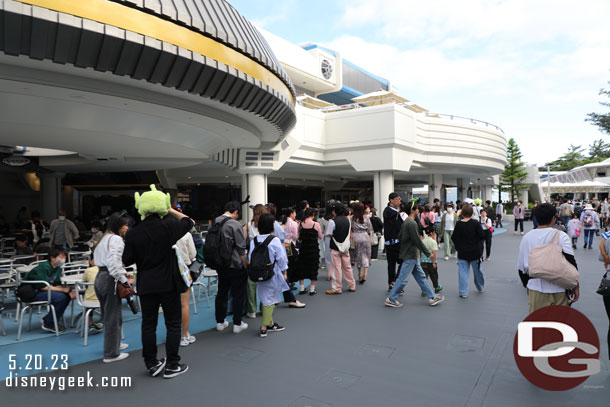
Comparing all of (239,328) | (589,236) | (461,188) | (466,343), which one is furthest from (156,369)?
(461,188)

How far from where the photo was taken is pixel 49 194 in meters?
17.0

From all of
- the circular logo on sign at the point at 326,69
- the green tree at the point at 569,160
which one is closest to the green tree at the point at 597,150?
the green tree at the point at 569,160

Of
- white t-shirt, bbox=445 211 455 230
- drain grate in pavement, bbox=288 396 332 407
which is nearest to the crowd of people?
drain grate in pavement, bbox=288 396 332 407

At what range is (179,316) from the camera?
3756 mm

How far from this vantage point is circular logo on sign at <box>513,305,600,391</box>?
10.5 feet

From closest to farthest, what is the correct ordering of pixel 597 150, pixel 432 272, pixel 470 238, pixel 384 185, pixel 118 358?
pixel 118 358 < pixel 470 238 < pixel 432 272 < pixel 384 185 < pixel 597 150

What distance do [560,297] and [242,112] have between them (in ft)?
21.2

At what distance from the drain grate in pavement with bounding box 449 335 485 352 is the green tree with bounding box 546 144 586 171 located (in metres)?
72.2

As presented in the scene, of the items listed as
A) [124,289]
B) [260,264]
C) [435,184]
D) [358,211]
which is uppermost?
[435,184]

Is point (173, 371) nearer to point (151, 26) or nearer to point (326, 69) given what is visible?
point (151, 26)

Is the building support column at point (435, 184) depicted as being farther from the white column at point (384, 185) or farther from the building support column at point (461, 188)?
the white column at point (384, 185)

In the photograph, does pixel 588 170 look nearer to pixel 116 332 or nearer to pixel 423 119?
pixel 423 119

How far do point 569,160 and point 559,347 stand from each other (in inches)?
2989

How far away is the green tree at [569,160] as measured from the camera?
63.0 m
